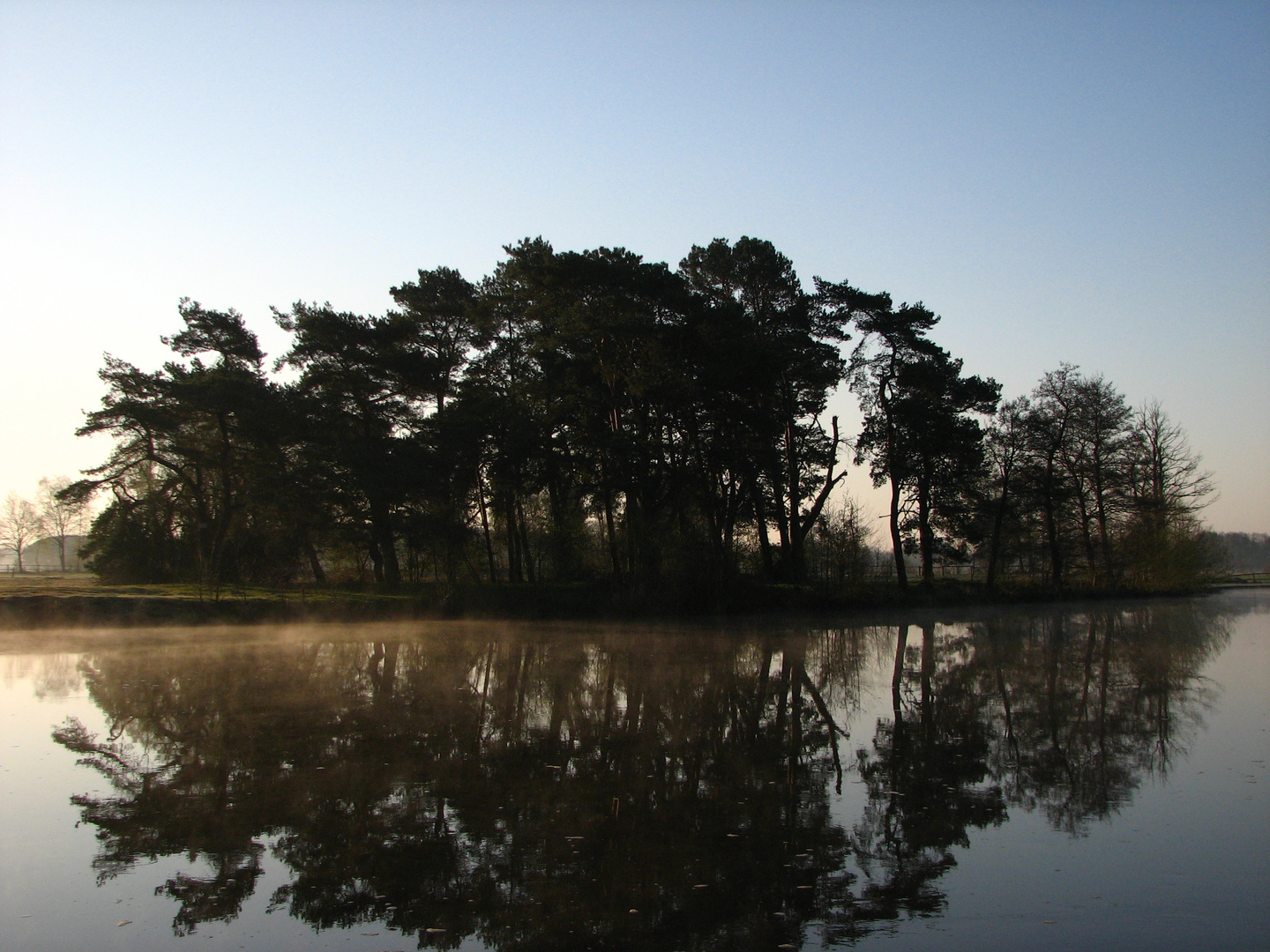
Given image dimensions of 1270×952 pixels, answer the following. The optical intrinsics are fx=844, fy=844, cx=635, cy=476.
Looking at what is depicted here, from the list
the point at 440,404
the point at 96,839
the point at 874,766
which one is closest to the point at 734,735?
the point at 874,766

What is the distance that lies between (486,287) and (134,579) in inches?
644

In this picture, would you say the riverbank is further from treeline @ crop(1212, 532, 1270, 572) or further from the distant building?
treeline @ crop(1212, 532, 1270, 572)

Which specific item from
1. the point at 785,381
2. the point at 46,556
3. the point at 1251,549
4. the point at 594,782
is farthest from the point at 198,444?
the point at 1251,549

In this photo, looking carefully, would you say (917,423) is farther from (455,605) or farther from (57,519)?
(57,519)

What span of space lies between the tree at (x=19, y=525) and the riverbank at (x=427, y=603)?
44849mm

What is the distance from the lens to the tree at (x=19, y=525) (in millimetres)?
63191

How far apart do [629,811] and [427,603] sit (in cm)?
1903

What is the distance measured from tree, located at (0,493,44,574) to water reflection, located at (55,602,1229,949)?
61.1m

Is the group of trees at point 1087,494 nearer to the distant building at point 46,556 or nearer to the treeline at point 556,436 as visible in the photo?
the treeline at point 556,436

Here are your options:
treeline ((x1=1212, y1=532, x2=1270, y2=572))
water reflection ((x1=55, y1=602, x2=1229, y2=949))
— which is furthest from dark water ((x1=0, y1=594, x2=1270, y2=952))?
treeline ((x1=1212, y1=532, x2=1270, y2=572))

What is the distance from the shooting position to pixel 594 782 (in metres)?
6.75

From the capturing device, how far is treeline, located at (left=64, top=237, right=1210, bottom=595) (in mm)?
24875

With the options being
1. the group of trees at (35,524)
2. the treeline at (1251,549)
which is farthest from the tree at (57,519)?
the treeline at (1251,549)

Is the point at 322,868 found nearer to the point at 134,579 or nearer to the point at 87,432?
the point at 87,432
